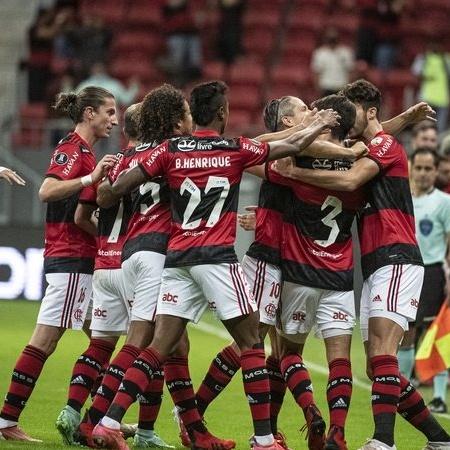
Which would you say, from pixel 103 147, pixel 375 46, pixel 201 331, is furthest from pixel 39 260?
pixel 375 46

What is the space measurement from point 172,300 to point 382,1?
640 inches

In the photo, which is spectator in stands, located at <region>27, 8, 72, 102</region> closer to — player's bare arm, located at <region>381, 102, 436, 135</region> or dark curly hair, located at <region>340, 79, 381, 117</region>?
player's bare arm, located at <region>381, 102, 436, 135</region>

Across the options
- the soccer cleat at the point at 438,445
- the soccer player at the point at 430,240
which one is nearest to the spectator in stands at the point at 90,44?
the soccer player at the point at 430,240

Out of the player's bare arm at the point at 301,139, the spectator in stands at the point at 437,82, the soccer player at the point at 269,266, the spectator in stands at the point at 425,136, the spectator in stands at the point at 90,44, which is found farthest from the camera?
the spectator in stands at the point at 90,44

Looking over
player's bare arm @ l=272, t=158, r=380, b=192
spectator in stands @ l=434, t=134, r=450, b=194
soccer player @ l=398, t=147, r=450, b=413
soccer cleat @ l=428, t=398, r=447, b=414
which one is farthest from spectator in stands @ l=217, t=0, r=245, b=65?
player's bare arm @ l=272, t=158, r=380, b=192

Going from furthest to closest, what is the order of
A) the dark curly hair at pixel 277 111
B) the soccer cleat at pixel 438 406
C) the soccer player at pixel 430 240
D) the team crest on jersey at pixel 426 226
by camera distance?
the team crest on jersey at pixel 426 226 → the soccer player at pixel 430 240 → the soccer cleat at pixel 438 406 → the dark curly hair at pixel 277 111

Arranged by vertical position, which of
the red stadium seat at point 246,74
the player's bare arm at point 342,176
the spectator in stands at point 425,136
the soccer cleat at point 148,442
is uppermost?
the red stadium seat at point 246,74

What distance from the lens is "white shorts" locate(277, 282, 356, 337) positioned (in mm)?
7977

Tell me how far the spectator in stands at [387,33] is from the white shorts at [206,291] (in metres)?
15.0

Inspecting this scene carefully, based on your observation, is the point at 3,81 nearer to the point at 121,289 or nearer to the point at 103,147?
the point at 103,147

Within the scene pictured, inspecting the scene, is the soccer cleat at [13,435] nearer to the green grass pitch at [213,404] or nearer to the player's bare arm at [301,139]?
the green grass pitch at [213,404]

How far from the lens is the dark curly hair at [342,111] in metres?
7.88

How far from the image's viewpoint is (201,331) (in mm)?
15875

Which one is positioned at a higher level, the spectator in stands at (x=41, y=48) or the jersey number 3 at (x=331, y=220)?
the spectator in stands at (x=41, y=48)
